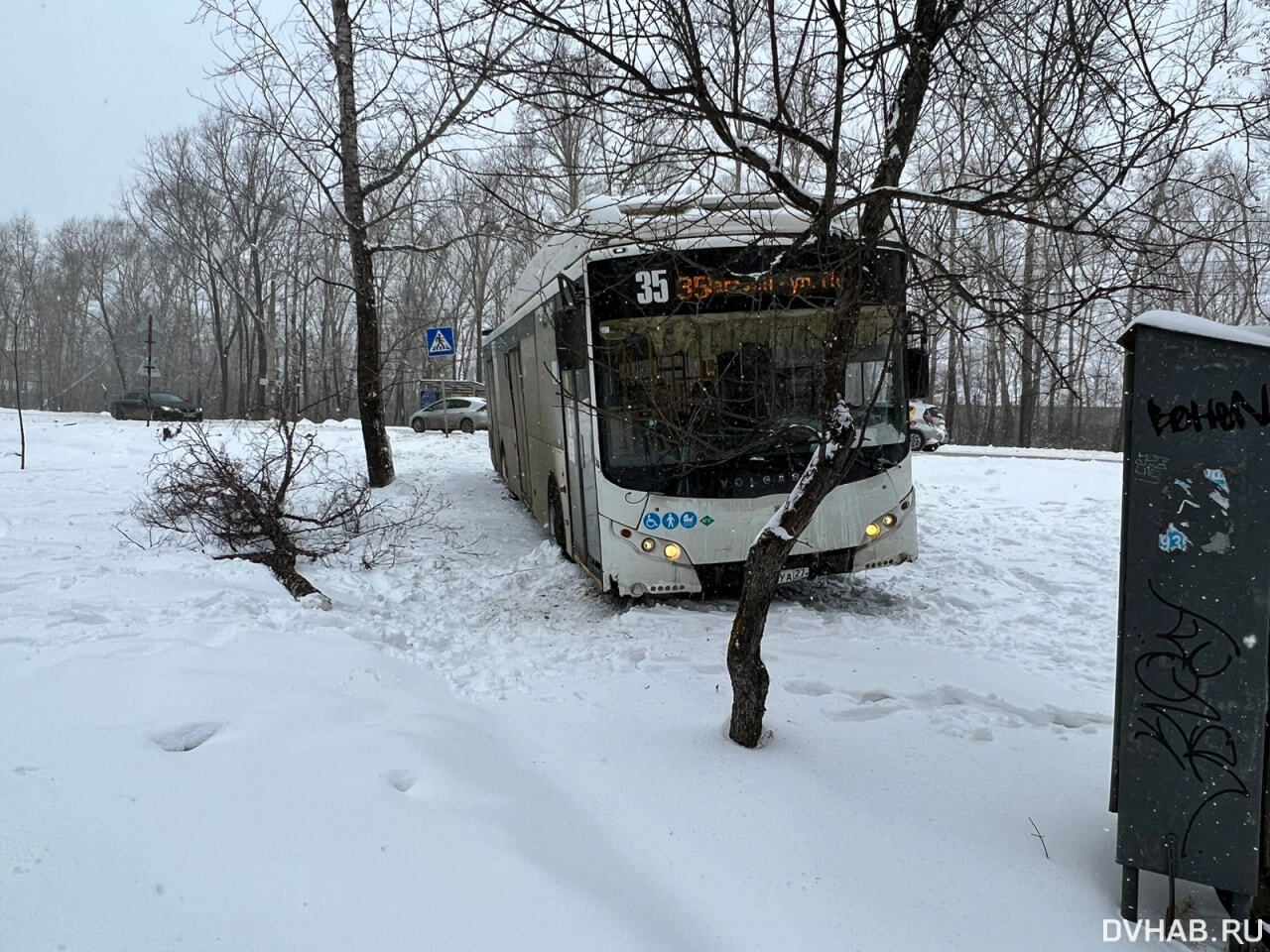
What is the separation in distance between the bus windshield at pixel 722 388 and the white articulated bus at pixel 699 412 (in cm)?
1

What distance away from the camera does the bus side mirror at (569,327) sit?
21.2 feet

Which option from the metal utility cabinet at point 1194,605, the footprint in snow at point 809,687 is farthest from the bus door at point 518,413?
the metal utility cabinet at point 1194,605

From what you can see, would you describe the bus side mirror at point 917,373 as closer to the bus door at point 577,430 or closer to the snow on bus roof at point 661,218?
the snow on bus roof at point 661,218

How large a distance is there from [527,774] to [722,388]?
2993 millimetres

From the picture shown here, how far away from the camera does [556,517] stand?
9.33 meters

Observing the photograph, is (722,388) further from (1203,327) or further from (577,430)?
(1203,327)

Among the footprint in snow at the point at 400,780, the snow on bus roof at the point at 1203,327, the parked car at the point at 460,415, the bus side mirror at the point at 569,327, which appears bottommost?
the footprint in snow at the point at 400,780

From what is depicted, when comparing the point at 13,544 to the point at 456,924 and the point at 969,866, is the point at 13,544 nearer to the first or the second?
the point at 456,924

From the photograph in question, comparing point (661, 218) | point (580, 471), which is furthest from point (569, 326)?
point (661, 218)

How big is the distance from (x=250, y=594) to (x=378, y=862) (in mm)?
3682

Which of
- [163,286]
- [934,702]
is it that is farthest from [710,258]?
[163,286]

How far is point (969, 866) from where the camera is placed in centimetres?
314

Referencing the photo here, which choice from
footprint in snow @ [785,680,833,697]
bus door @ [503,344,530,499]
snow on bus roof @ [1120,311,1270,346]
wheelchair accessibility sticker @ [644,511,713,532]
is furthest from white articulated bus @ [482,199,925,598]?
bus door @ [503,344,530,499]

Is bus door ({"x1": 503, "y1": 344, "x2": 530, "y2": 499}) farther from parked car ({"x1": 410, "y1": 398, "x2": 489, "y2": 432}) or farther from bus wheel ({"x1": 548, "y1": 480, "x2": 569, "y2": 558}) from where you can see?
parked car ({"x1": 410, "y1": 398, "x2": 489, "y2": 432})
